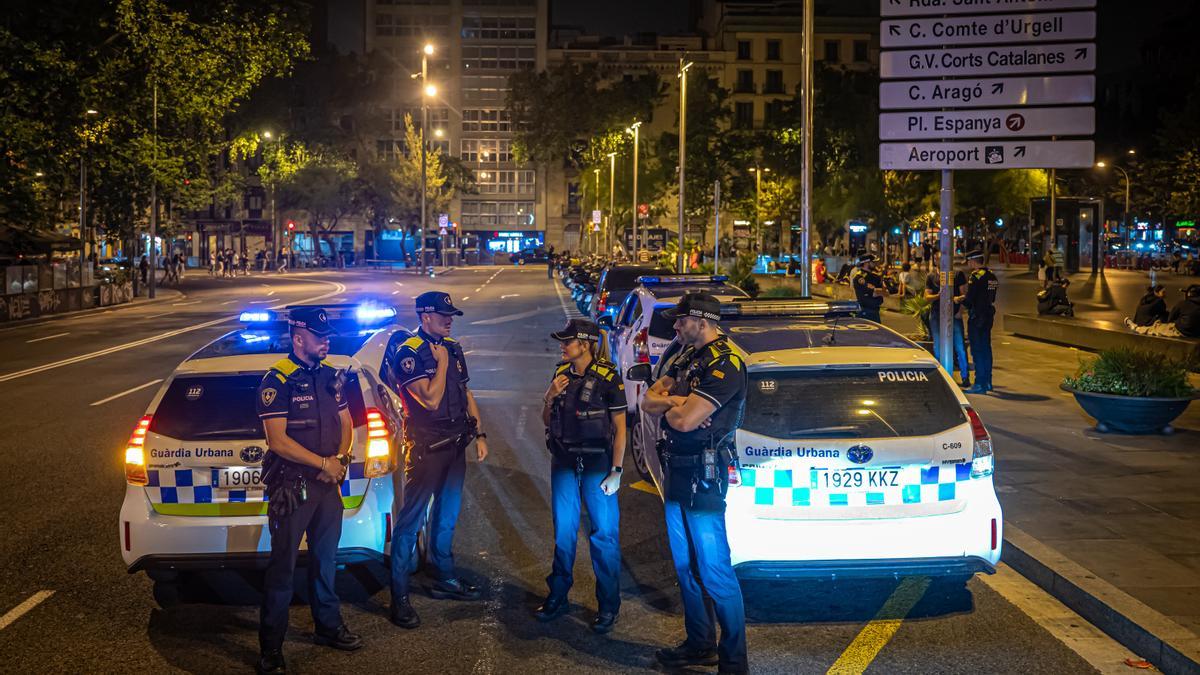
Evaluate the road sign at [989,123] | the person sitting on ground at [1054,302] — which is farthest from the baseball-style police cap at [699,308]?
the person sitting on ground at [1054,302]

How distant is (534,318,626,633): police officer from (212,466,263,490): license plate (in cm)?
163

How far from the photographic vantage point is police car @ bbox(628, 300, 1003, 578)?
633cm

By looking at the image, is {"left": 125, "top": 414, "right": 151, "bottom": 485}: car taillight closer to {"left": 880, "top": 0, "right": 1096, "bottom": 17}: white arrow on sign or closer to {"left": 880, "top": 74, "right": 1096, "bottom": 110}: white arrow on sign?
{"left": 880, "top": 74, "right": 1096, "bottom": 110}: white arrow on sign

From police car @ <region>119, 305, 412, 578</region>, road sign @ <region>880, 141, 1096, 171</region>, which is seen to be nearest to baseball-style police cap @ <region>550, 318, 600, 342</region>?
police car @ <region>119, 305, 412, 578</region>

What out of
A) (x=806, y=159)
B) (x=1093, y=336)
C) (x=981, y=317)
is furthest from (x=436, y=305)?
(x=1093, y=336)

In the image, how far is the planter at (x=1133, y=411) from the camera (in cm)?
1165

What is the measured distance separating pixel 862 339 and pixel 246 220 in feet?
307

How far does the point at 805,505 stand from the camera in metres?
6.36

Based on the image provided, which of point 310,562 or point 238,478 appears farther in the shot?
point 238,478

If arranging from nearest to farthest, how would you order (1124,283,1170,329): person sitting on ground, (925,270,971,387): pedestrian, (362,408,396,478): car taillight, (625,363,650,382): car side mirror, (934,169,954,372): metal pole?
(625,363,650,382): car side mirror, (362,408,396,478): car taillight, (934,169,954,372): metal pole, (925,270,971,387): pedestrian, (1124,283,1170,329): person sitting on ground

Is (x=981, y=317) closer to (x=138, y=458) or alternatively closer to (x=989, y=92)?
(x=989, y=92)

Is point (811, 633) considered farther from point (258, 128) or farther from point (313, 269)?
point (313, 269)

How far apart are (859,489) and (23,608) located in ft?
15.8

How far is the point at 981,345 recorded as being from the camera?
50.8 ft
